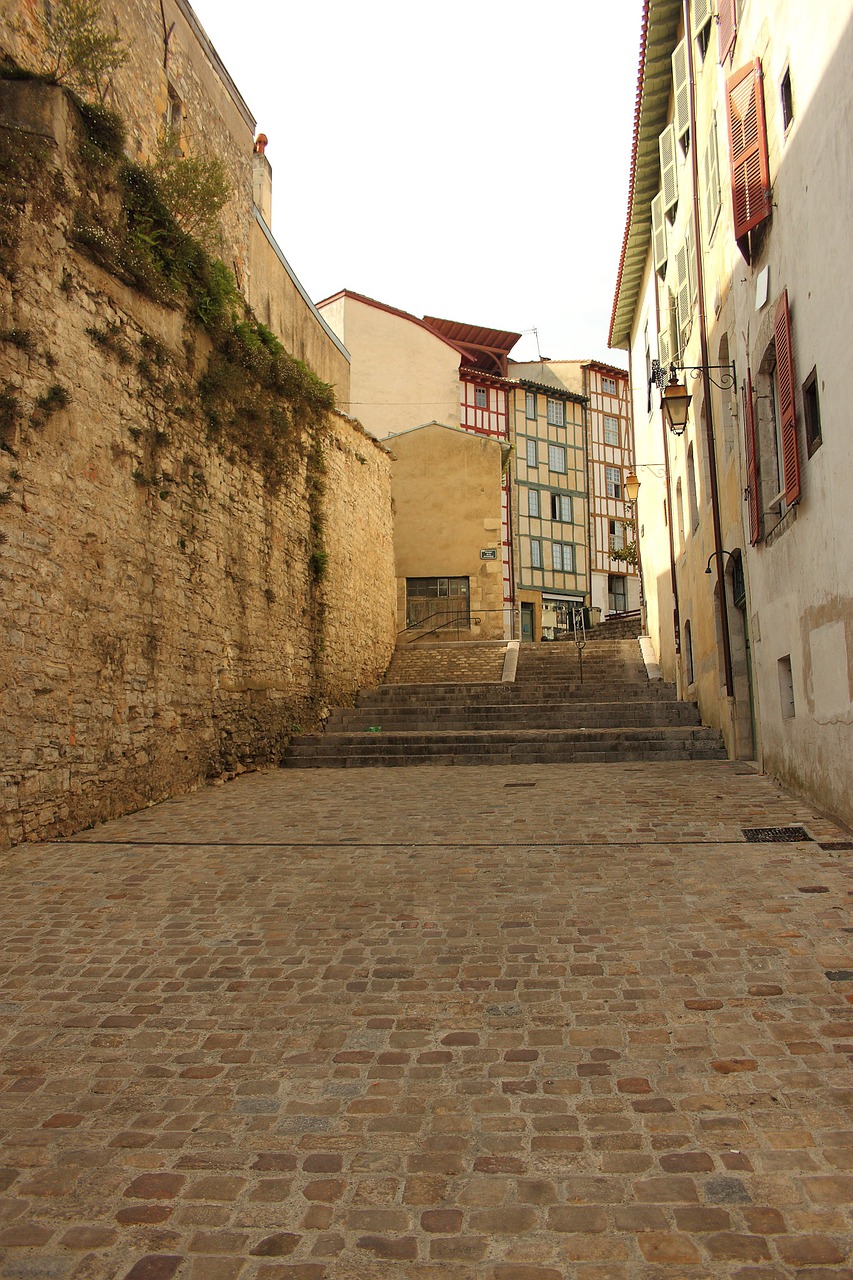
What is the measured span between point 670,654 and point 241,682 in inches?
344

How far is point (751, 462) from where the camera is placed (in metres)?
8.88

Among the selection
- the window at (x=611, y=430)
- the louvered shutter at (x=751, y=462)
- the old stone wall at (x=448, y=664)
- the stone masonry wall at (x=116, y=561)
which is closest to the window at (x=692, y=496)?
the louvered shutter at (x=751, y=462)

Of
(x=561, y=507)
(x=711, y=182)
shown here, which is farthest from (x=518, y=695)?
(x=561, y=507)

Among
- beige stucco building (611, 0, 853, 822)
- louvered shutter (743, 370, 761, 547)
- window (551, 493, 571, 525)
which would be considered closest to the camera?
beige stucco building (611, 0, 853, 822)

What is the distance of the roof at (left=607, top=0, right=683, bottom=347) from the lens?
1322 centimetres

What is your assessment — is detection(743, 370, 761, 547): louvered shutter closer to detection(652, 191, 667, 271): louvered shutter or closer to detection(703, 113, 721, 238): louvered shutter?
detection(703, 113, 721, 238): louvered shutter

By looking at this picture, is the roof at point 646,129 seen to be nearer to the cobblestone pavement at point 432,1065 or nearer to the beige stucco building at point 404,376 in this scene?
the cobblestone pavement at point 432,1065

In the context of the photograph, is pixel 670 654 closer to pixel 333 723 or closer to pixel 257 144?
pixel 333 723

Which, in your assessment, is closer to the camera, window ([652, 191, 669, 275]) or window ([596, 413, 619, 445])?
window ([652, 191, 669, 275])

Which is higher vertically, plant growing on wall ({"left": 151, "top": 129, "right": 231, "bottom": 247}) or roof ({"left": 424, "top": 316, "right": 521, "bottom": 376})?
roof ({"left": 424, "top": 316, "right": 521, "bottom": 376})

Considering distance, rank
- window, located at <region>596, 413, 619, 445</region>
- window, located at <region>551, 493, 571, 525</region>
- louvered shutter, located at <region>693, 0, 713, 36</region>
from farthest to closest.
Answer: window, located at <region>596, 413, 619, 445</region> → window, located at <region>551, 493, 571, 525</region> → louvered shutter, located at <region>693, 0, 713, 36</region>

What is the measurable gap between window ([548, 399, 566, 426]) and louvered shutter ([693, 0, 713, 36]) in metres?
27.9

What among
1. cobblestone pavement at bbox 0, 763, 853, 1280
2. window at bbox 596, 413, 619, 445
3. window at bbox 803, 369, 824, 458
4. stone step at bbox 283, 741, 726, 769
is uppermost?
window at bbox 596, 413, 619, 445

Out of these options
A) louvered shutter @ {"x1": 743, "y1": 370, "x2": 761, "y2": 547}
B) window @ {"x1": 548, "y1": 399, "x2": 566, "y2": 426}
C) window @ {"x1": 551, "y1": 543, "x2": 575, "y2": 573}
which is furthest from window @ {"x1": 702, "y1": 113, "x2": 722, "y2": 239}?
window @ {"x1": 548, "y1": 399, "x2": 566, "y2": 426}
